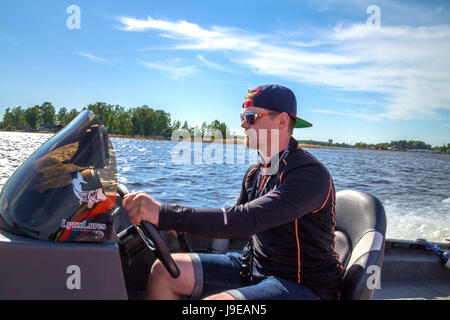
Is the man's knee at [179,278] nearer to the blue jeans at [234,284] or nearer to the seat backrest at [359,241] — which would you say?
the blue jeans at [234,284]

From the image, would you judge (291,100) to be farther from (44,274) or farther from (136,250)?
(44,274)

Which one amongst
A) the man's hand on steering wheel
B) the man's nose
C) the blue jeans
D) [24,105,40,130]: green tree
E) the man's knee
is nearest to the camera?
the man's hand on steering wheel

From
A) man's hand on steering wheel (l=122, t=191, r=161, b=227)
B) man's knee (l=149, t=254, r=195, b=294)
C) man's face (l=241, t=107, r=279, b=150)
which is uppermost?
man's face (l=241, t=107, r=279, b=150)

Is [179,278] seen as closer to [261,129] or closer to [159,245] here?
[159,245]

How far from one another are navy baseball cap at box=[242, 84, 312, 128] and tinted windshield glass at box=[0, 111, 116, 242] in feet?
2.33

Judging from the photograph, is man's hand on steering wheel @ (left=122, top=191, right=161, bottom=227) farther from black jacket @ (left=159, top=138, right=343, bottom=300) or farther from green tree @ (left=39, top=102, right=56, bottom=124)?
green tree @ (left=39, top=102, right=56, bottom=124)

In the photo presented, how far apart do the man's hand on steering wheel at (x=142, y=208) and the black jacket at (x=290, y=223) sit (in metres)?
0.03

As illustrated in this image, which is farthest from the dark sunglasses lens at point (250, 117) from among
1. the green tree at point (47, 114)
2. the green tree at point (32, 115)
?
the green tree at point (32, 115)

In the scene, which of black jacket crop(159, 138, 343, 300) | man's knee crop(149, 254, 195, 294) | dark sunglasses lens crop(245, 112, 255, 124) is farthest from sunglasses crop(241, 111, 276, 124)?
man's knee crop(149, 254, 195, 294)

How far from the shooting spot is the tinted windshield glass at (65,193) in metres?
1.27

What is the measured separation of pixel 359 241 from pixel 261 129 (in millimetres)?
801

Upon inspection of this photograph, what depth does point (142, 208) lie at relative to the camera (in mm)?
1273

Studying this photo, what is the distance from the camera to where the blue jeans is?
138 centimetres
